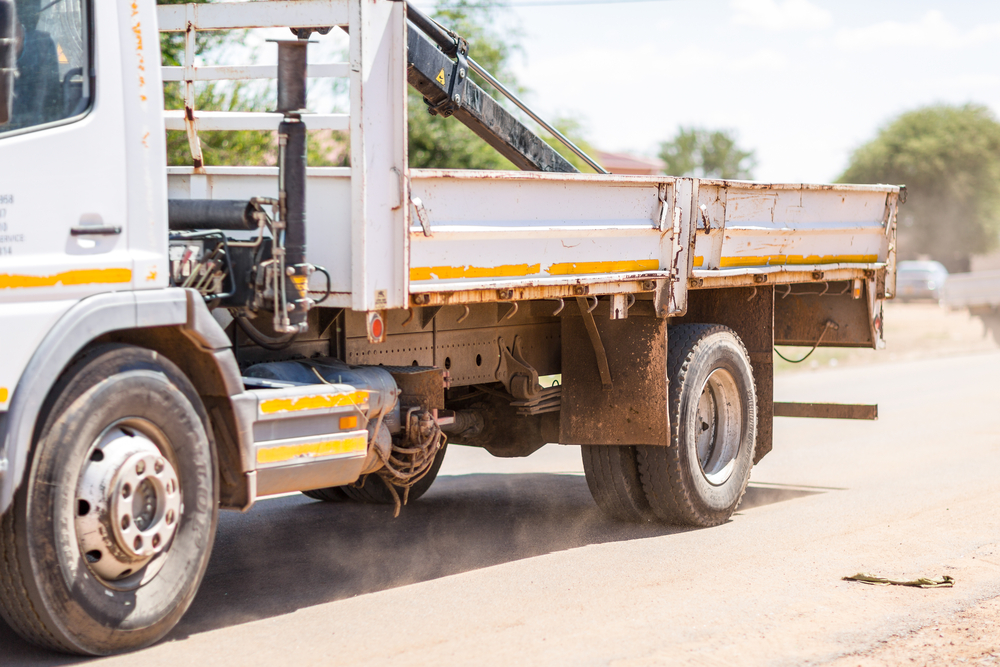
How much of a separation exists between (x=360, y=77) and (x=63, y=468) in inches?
78.1

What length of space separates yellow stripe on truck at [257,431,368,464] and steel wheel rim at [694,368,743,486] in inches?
108

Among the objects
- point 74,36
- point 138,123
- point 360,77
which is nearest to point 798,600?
point 360,77

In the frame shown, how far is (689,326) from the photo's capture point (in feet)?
23.4

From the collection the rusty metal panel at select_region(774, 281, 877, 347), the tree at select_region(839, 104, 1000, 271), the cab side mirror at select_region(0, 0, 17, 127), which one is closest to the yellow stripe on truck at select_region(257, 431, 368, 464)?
the cab side mirror at select_region(0, 0, 17, 127)

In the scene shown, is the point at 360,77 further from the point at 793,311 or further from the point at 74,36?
the point at 793,311

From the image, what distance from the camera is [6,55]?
3975 mm

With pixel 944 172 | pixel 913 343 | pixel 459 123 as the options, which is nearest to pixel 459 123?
pixel 459 123

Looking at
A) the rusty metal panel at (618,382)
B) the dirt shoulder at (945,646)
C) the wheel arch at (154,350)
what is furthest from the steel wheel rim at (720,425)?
the wheel arch at (154,350)

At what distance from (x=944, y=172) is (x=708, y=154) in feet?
→ 51.1

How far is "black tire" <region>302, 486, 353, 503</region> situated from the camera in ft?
25.2

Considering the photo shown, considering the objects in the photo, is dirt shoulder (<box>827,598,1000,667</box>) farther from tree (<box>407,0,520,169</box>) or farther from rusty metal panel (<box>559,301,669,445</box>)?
tree (<box>407,0,520,169</box>)

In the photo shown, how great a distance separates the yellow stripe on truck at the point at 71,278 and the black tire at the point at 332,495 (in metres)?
3.60

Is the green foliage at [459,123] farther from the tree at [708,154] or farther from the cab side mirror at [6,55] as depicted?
the tree at [708,154]

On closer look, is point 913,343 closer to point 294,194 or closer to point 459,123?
point 459,123
